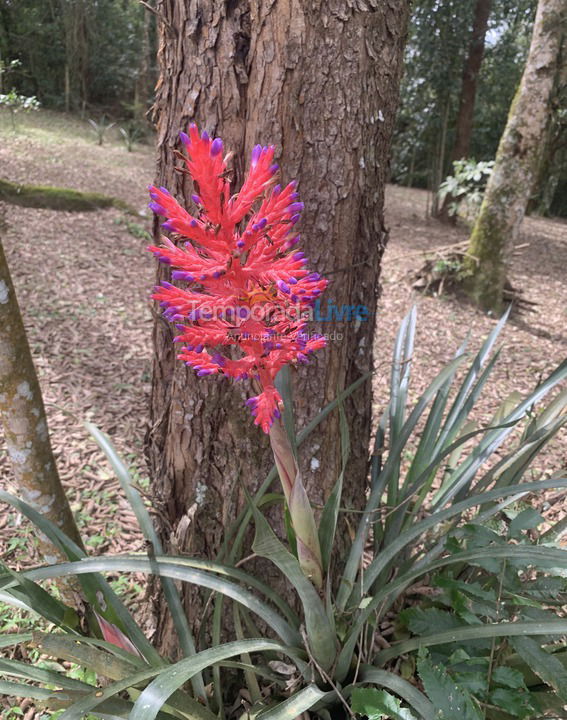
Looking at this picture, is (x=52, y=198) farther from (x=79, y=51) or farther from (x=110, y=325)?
(x=79, y=51)

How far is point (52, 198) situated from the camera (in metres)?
6.38

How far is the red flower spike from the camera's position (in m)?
0.78

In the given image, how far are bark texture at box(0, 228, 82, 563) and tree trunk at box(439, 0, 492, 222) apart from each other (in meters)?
8.39

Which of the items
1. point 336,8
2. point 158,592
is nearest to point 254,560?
point 158,592

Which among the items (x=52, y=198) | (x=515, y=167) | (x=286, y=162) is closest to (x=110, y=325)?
(x=52, y=198)

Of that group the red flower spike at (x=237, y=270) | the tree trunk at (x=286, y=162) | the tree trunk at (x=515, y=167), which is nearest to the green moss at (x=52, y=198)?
the tree trunk at (x=515, y=167)

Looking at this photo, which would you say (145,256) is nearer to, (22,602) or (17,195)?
(17,195)

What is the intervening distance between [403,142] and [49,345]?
9064 millimetres

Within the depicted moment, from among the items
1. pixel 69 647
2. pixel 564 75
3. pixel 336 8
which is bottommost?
pixel 69 647

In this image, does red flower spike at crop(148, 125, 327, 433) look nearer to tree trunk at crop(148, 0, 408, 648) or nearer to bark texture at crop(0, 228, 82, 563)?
tree trunk at crop(148, 0, 408, 648)

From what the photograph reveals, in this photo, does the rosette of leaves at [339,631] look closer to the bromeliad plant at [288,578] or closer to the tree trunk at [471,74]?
the bromeliad plant at [288,578]

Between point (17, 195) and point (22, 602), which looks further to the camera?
point (17, 195)

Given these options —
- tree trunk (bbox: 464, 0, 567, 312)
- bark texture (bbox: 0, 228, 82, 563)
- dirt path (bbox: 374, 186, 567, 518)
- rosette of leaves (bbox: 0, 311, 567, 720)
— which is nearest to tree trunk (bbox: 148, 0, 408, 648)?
rosette of leaves (bbox: 0, 311, 567, 720)

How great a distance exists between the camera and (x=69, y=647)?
108 cm
